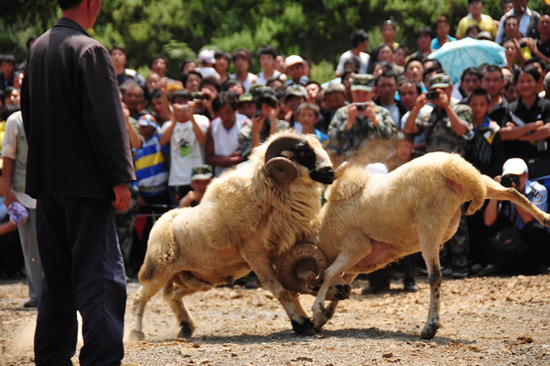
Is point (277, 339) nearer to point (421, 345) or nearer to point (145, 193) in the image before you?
point (421, 345)

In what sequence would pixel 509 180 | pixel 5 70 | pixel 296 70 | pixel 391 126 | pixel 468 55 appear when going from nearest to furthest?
1. pixel 509 180
2. pixel 391 126
3. pixel 468 55
4. pixel 296 70
5. pixel 5 70

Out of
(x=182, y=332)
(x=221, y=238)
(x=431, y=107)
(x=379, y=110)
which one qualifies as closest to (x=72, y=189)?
(x=221, y=238)

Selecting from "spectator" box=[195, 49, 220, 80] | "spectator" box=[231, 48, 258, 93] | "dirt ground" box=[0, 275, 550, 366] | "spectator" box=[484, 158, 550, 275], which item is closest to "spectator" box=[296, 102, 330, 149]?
"dirt ground" box=[0, 275, 550, 366]

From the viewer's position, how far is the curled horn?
289 inches

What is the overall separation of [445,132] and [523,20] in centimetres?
485

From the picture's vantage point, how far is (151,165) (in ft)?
37.4

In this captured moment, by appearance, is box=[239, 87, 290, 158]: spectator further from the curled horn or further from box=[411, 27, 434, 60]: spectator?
box=[411, 27, 434, 60]: spectator

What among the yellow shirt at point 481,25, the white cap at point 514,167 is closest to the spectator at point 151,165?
the white cap at point 514,167

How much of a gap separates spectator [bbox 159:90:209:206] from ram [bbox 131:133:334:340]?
3.25 m

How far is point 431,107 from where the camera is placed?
1046 centimetres

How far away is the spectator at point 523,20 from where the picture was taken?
13648mm

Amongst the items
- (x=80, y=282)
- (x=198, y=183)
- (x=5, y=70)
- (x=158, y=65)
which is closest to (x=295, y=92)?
(x=198, y=183)

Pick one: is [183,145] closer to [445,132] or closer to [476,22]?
[445,132]

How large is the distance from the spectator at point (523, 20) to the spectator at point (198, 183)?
6129mm
